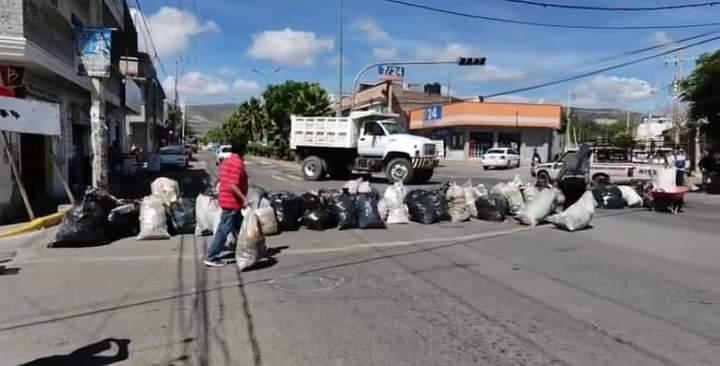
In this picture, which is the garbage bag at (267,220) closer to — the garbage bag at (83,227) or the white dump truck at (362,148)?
the garbage bag at (83,227)

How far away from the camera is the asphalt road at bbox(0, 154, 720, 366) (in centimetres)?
490

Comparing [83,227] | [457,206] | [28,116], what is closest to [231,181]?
[83,227]

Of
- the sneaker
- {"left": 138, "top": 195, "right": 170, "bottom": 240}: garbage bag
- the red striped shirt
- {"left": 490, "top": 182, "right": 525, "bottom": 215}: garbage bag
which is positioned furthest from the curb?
{"left": 490, "top": 182, "right": 525, "bottom": 215}: garbage bag

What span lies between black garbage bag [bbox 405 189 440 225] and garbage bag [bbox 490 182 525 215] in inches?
68.6

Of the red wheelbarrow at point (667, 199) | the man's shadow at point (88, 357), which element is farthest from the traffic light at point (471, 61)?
the man's shadow at point (88, 357)

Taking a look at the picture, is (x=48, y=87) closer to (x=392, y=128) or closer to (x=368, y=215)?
(x=368, y=215)

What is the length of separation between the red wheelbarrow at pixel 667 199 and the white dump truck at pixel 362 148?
10.3 m

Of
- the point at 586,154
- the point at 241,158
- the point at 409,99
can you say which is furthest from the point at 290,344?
the point at 409,99

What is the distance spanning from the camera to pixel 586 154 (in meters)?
13.3

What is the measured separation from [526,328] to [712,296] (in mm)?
2748

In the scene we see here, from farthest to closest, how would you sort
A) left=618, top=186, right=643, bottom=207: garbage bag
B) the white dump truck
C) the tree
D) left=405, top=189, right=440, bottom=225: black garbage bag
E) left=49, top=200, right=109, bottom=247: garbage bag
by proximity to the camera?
the white dump truck < the tree < left=618, top=186, right=643, bottom=207: garbage bag < left=405, top=189, right=440, bottom=225: black garbage bag < left=49, top=200, right=109, bottom=247: garbage bag

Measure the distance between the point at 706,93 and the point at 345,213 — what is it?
16.8 meters

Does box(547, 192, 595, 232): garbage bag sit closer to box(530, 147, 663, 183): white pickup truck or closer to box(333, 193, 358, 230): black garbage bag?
box(333, 193, 358, 230): black garbage bag

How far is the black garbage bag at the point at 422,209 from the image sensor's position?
12.8m
